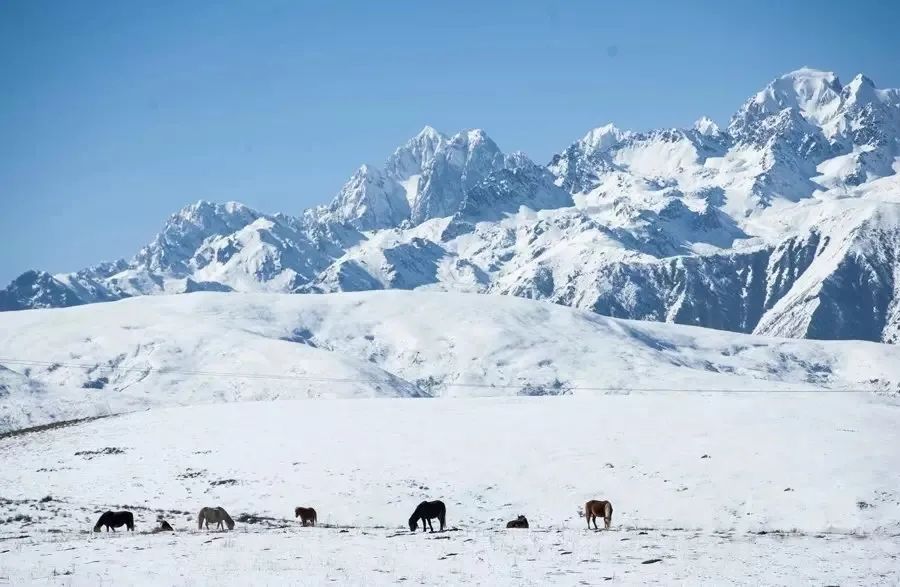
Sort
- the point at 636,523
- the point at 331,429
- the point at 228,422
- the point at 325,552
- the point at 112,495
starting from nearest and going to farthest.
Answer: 1. the point at 325,552
2. the point at 636,523
3. the point at 112,495
4. the point at 331,429
5. the point at 228,422

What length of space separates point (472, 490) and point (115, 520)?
1700cm

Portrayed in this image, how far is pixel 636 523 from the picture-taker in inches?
1478

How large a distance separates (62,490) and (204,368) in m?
133

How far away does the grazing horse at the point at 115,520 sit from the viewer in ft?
108

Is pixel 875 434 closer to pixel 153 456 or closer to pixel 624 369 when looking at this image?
pixel 153 456

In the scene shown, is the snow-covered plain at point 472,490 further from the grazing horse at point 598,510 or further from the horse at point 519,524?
the horse at point 519,524

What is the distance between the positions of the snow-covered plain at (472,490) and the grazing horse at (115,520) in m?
1.27

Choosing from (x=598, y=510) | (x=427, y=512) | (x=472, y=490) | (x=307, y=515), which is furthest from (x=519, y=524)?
(x=472, y=490)

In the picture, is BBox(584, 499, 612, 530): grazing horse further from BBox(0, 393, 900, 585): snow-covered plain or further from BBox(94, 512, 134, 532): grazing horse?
BBox(94, 512, 134, 532): grazing horse

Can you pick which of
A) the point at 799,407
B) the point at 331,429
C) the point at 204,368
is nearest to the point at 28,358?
the point at 204,368

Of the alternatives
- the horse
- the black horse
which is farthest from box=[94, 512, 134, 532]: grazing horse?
the horse

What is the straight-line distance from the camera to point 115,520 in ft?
108

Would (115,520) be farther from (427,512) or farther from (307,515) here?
(427,512)

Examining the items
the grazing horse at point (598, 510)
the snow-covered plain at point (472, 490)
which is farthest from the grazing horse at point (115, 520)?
the grazing horse at point (598, 510)
